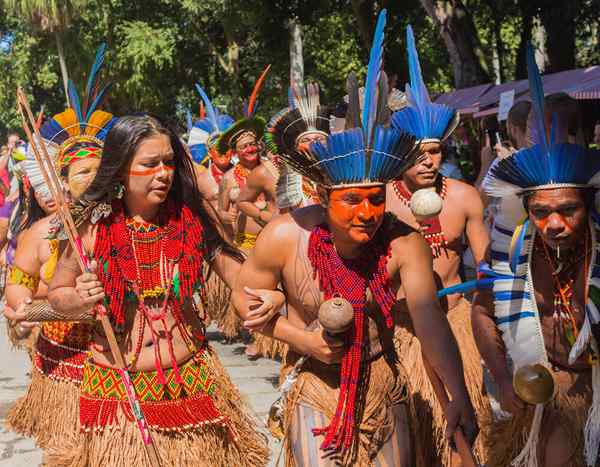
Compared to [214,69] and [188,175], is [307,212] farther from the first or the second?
[214,69]

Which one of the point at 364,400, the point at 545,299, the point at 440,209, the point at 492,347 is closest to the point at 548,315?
the point at 545,299

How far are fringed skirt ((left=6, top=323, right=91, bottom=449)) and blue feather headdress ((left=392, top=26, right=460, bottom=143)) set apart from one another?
224 cm

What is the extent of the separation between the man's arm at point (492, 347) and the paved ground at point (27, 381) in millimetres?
2422

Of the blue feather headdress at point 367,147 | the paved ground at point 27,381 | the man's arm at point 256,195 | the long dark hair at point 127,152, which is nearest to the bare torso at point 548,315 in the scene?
the blue feather headdress at point 367,147

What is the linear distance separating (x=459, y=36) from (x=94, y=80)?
1224cm

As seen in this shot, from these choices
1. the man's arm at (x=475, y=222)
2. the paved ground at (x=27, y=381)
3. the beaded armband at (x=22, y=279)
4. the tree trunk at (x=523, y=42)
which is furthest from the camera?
the tree trunk at (x=523, y=42)

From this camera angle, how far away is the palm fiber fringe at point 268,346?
8867 millimetres

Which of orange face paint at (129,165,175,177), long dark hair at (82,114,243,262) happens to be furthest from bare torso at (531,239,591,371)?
orange face paint at (129,165,175,177)

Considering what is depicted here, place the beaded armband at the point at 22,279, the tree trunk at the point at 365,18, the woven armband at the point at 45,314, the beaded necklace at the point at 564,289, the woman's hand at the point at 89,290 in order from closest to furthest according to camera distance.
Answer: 1. the beaded necklace at the point at 564,289
2. the woman's hand at the point at 89,290
3. the woven armband at the point at 45,314
4. the beaded armband at the point at 22,279
5. the tree trunk at the point at 365,18

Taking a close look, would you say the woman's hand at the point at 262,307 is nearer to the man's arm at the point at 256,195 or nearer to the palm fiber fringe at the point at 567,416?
the palm fiber fringe at the point at 567,416

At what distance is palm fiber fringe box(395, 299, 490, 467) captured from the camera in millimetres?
4814

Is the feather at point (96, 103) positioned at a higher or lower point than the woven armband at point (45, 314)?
higher

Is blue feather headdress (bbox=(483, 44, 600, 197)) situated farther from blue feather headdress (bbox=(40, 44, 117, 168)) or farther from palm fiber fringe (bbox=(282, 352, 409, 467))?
blue feather headdress (bbox=(40, 44, 117, 168))

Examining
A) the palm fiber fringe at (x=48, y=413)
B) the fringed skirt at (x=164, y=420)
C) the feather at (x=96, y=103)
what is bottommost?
the palm fiber fringe at (x=48, y=413)
